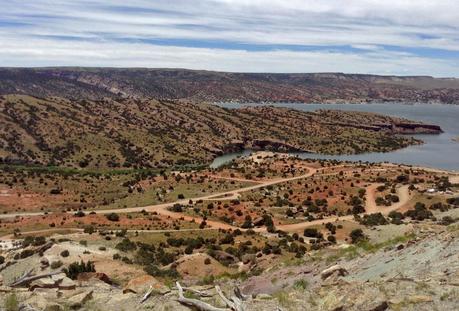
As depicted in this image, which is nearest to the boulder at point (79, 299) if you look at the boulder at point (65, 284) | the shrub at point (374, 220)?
the boulder at point (65, 284)

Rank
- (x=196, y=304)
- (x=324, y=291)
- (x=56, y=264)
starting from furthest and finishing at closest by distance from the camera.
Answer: (x=56, y=264) → (x=324, y=291) → (x=196, y=304)

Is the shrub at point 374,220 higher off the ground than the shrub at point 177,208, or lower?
higher

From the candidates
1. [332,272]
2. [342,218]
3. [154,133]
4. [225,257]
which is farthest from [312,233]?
[154,133]

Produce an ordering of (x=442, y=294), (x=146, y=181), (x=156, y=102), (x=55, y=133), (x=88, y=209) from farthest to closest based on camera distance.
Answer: (x=156, y=102)
(x=55, y=133)
(x=146, y=181)
(x=88, y=209)
(x=442, y=294)

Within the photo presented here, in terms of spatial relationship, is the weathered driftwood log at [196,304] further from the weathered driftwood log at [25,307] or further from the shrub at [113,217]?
the shrub at [113,217]

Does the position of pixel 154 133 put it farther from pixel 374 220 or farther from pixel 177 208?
pixel 374 220

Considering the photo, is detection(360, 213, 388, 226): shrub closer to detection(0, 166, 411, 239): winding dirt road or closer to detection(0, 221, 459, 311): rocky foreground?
detection(0, 166, 411, 239): winding dirt road

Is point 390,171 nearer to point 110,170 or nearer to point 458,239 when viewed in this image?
point 110,170

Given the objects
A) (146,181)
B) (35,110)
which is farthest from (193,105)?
(146,181)
